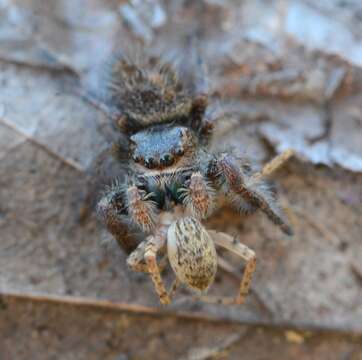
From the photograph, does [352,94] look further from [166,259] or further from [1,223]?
[1,223]

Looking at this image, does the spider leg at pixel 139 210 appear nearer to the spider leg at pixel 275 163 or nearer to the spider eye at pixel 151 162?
the spider eye at pixel 151 162

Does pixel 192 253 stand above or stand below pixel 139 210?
below

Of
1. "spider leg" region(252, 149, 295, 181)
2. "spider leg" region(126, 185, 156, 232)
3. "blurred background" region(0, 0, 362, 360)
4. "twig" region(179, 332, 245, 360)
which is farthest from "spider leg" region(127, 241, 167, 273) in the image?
"spider leg" region(252, 149, 295, 181)

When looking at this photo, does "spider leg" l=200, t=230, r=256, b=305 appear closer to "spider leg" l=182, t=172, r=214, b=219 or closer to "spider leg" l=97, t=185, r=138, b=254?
"spider leg" l=182, t=172, r=214, b=219

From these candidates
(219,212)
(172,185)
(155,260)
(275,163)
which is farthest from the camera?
(219,212)

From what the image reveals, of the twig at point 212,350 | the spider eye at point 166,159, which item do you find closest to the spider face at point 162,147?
the spider eye at point 166,159

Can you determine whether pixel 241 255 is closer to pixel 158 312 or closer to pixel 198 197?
pixel 198 197

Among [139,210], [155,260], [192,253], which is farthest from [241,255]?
[139,210]
